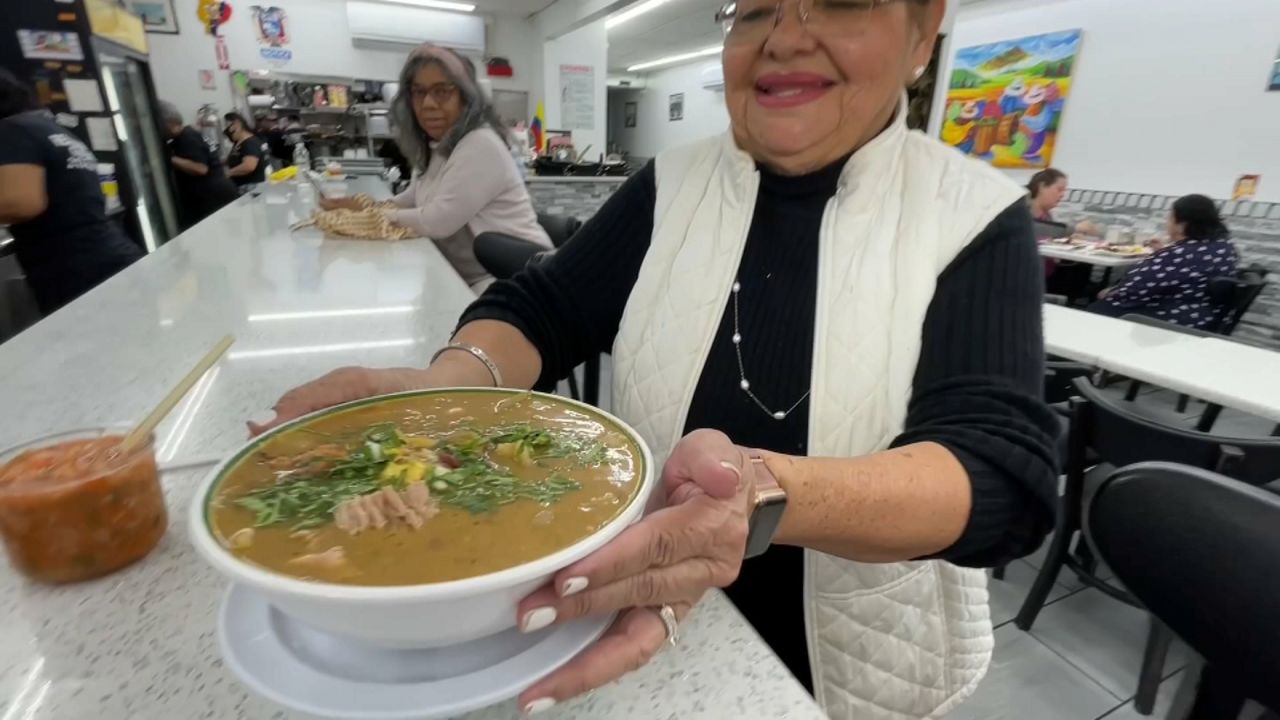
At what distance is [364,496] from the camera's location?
A: 54cm

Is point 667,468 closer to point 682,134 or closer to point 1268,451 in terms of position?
point 1268,451

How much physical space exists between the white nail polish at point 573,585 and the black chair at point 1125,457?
1.34m

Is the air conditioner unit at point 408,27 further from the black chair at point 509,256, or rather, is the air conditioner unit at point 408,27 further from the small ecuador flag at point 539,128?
the black chair at point 509,256

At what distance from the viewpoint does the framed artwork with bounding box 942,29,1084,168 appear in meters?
7.31

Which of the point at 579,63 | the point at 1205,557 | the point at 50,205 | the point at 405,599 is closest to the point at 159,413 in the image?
the point at 405,599

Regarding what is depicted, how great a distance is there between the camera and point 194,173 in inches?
253

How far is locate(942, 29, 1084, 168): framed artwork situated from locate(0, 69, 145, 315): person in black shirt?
8.14 meters

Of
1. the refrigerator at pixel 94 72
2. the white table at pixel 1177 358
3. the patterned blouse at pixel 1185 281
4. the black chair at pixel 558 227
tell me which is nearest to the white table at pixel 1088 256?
the patterned blouse at pixel 1185 281

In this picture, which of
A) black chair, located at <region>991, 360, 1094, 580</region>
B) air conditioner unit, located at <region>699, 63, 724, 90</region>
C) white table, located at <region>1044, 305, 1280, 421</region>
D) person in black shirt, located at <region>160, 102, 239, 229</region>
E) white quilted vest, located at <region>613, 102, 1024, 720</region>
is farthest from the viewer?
air conditioner unit, located at <region>699, 63, 724, 90</region>

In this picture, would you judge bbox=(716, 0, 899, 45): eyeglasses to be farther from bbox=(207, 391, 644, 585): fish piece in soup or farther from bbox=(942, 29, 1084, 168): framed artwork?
bbox=(942, 29, 1084, 168): framed artwork

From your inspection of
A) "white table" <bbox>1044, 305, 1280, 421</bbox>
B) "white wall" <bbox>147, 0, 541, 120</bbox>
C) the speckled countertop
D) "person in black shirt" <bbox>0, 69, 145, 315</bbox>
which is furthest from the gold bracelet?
"white wall" <bbox>147, 0, 541, 120</bbox>

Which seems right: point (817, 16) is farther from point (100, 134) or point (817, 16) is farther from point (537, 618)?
point (100, 134)

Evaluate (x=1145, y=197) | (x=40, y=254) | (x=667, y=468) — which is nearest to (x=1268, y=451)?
(x=667, y=468)

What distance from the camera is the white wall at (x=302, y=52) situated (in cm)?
801
